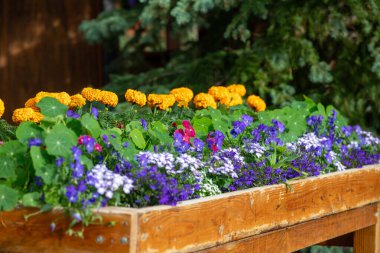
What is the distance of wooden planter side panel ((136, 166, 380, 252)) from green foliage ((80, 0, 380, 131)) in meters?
1.48

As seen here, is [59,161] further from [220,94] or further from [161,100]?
[220,94]

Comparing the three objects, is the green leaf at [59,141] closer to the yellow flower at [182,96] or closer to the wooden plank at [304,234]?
the wooden plank at [304,234]

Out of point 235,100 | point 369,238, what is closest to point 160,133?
point 235,100

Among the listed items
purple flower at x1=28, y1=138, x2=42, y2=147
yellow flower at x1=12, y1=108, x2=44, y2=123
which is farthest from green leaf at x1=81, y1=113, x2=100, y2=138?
yellow flower at x1=12, y1=108, x2=44, y2=123

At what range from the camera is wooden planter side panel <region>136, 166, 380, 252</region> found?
222 centimetres

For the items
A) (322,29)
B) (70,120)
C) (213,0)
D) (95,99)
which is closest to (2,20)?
(213,0)

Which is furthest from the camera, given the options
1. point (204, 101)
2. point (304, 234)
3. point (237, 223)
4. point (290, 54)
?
point (290, 54)

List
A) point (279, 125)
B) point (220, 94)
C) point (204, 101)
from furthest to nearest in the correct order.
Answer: point (220, 94)
point (204, 101)
point (279, 125)

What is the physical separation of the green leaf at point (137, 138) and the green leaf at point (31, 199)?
57cm

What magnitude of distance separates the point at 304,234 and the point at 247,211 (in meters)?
0.57

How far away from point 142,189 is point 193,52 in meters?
3.94

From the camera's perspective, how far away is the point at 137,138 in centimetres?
274

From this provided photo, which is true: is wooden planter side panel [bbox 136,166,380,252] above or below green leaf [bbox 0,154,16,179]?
below

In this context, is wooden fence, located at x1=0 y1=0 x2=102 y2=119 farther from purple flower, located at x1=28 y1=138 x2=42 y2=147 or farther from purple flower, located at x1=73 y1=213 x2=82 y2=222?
purple flower, located at x1=73 y1=213 x2=82 y2=222
